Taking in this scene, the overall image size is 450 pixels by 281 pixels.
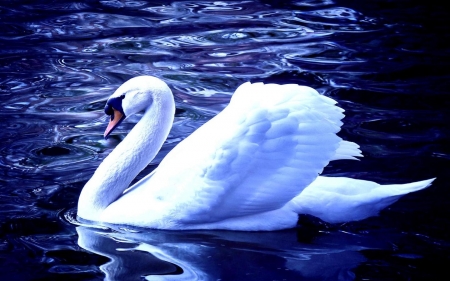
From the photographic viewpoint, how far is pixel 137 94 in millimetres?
5695

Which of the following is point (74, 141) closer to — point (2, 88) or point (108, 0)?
point (2, 88)

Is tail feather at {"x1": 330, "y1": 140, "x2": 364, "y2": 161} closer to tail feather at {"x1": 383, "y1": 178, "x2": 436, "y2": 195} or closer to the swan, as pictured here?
the swan

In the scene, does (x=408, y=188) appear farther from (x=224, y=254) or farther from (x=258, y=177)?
(x=224, y=254)

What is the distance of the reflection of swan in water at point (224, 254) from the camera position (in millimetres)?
4859

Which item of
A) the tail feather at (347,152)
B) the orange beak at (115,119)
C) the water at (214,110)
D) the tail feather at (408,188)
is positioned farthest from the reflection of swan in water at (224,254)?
the orange beak at (115,119)

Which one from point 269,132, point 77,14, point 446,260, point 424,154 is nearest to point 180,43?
point 77,14

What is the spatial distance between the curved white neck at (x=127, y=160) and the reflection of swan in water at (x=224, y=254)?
0.67ft

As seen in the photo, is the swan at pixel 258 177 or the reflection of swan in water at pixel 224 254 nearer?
the reflection of swan in water at pixel 224 254

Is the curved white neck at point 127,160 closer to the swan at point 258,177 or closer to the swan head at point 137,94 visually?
the swan head at point 137,94

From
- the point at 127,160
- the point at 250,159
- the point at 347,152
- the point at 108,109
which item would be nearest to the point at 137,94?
the point at 108,109

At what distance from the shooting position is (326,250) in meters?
5.18

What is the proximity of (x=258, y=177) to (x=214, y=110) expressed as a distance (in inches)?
110

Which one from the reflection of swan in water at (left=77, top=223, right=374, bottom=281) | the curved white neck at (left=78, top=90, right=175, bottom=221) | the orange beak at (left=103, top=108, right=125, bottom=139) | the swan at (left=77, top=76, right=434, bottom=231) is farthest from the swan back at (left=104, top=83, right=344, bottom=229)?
the orange beak at (left=103, top=108, right=125, bottom=139)

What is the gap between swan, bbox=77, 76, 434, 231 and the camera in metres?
5.19
